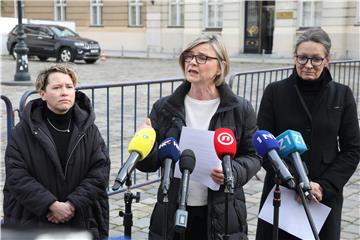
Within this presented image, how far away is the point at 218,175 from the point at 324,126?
2.90ft

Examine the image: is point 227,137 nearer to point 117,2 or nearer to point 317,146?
point 317,146

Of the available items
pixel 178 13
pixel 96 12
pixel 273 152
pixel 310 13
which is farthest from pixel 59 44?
pixel 273 152

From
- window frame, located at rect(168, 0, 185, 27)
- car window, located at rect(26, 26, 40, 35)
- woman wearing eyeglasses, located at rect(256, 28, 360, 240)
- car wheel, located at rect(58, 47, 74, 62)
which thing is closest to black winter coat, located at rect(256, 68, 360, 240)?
woman wearing eyeglasses, located at rect(256, 28, 360, 240)

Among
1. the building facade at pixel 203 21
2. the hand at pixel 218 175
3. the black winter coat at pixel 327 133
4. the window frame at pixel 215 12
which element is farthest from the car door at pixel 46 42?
the hand at pixel 218 175

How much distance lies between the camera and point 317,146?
10.8ft

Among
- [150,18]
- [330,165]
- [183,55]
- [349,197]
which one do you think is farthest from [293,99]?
[150,18]

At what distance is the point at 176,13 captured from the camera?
1309 inches

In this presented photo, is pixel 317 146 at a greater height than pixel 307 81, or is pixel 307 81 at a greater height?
pixel 307 81

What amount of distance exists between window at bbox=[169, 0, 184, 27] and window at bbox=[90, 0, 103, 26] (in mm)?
5016

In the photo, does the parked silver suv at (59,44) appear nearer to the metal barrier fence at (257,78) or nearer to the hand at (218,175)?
the metal barrier fence at (257,78)

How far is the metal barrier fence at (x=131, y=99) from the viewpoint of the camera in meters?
6.32

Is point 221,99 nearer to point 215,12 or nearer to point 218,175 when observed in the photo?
point 218,175

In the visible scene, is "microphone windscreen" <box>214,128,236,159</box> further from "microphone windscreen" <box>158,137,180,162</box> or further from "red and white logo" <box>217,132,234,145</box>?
"microphone windscreen" <box>158,137,180,162</box>

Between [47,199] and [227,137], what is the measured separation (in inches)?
49.7
